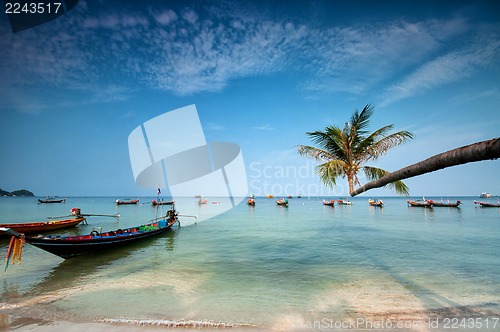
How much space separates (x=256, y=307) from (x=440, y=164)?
21.3 feet

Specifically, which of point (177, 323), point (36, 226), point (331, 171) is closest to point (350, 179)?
point (331, 171)

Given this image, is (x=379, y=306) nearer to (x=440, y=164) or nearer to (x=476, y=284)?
(x=476, y=284)

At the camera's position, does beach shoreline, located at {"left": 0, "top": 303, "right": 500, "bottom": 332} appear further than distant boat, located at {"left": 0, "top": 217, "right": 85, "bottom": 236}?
No

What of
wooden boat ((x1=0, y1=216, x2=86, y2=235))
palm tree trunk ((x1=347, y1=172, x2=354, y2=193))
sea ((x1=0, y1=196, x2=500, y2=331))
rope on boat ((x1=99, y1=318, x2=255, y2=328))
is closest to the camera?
rope on boat ((x1=99, y1=318, x2=255, y2=328))

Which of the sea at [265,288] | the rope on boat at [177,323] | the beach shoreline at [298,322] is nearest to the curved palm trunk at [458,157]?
the beach shoreline at [298,322]

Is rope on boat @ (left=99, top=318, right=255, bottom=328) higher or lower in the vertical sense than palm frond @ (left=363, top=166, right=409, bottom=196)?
lower

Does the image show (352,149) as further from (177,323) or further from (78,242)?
(78,242)

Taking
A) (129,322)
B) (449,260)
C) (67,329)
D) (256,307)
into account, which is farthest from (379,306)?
(449,260)

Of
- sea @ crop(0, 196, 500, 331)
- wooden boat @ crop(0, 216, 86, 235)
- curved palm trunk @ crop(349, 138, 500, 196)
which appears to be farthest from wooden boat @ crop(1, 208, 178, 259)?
curved palm trunk @ crop(349, 138, 500, 196)

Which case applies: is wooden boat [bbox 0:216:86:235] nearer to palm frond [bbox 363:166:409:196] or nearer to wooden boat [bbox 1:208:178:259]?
wooden boat [bbox 1:208:178:259]

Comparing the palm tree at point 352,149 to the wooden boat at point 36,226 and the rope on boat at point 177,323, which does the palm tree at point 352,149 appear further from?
the wooden boat at point 36,226

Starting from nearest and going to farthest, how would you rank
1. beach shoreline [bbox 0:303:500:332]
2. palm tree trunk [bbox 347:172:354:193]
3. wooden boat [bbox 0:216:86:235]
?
beach shoreline [bbox 0:303:500:332] < palm tree trunk [bbox 347:172:354:193] < wooden boat [bbox 0:216:86:235]

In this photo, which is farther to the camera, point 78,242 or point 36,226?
point 36,226

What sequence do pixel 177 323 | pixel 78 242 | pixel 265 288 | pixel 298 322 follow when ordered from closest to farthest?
pixel 177 323
pixel 298 322
pixel 265 288
pixel 78 242
